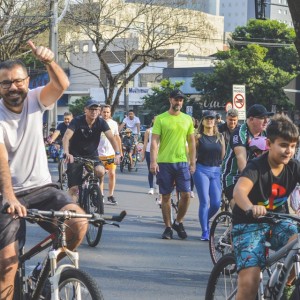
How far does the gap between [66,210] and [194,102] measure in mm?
55801

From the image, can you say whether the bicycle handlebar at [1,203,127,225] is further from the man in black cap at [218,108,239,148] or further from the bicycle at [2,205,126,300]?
the man in black cap at [218,108,239,148]

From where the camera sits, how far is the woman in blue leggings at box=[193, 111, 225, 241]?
36.9 ft

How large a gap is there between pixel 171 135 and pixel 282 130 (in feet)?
19.9

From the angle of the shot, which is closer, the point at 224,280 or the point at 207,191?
the point at 224,280

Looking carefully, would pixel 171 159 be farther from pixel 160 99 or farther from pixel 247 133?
pixel 160 99

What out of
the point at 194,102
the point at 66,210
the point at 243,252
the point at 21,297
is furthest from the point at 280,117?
the point at 194,102

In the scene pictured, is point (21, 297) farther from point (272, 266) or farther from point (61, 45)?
point (61, 45)

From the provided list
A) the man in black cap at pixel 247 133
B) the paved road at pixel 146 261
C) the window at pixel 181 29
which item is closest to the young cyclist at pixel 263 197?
the paved road at pixel 146 261

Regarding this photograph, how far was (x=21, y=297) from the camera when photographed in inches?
227

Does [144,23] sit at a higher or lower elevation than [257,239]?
higher

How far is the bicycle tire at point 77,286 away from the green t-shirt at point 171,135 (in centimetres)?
631

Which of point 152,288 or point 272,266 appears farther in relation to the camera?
point 152,288

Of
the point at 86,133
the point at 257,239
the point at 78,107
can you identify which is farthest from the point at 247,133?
the point at 78,107

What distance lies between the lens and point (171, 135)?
11602 millimetres
